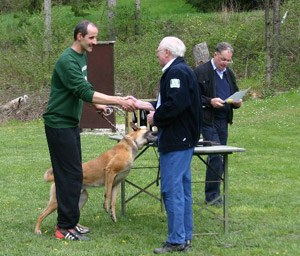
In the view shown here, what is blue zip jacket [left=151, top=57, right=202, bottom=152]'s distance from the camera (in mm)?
5789

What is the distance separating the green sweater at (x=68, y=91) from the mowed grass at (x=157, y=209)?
4.16 feet

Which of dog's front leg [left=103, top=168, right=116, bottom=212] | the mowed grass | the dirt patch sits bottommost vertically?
the dirt patch

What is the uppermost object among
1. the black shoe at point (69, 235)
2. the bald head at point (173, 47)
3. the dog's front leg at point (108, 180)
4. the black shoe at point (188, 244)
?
the bald head at point (173, 47)

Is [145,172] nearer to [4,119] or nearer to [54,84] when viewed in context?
[54,84]

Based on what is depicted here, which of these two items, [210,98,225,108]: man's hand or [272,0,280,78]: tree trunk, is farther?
[272,0,280,78]: tree trunk

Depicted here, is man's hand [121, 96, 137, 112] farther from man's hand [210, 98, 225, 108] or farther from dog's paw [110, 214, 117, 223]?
dog's paw [110, 214, 117, 223]

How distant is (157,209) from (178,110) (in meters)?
2.66

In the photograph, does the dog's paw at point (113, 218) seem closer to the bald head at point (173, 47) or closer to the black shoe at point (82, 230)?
the black shoe at point (82, 230)

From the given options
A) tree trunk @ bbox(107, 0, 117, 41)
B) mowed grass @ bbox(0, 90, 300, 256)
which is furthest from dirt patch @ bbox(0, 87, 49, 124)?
tree trunk @ bbox(107, 0, 117, 41)

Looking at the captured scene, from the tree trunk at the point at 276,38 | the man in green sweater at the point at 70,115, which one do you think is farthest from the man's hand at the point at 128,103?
the tree trunk at the point at 276,38

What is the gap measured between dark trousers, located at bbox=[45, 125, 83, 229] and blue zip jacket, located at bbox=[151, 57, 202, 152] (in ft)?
3.38

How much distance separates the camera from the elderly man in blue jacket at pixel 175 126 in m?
5.81

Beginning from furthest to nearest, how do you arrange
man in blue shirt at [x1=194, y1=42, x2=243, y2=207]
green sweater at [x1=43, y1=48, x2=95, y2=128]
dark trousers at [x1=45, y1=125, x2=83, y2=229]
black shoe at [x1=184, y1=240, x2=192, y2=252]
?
man in blue shirt at [x1=194, y1=42, x2=243, y2=207] < dark trousers at [x1=45, y1=125, x2=83, y2=229] < green sweater at [x1=43, y1=48, x2=95, y2=128] < black shoe at [x1=184, y1=240, x2=192, y2=252]

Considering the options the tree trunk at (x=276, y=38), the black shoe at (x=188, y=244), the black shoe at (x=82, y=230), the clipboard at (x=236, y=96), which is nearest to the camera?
the black shoe at (x=188, y=244)
